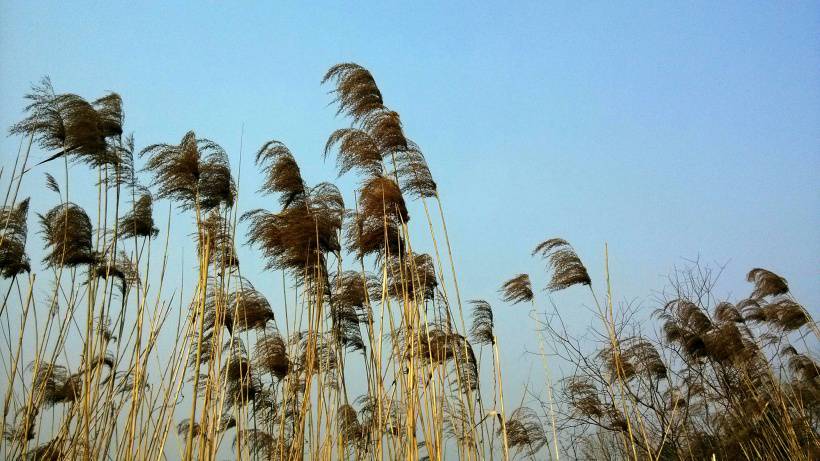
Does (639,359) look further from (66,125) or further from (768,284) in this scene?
(66,125)

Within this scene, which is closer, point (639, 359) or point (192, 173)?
point (192, 173)

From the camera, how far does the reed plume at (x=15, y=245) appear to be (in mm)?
4562

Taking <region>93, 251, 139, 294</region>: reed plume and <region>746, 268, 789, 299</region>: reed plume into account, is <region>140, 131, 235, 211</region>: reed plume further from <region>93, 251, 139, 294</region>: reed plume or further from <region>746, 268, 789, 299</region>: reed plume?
<region>746, 268, 789, 299</region>: reed plume

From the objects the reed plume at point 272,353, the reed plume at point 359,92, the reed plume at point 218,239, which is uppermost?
the reed plume at point 359,92

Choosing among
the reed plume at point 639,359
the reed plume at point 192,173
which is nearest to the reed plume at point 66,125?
the reed plume at point 192,173

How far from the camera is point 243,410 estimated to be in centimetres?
443

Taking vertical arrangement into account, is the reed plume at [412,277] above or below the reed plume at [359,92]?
below

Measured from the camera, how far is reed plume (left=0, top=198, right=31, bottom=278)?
4.56m

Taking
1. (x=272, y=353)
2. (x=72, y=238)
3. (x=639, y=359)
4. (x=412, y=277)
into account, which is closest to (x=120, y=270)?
(x=72, y=238)

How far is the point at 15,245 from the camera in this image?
15.1 feet

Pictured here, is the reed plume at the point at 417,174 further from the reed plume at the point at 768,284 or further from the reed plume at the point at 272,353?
the reed plume at the point at 768,284

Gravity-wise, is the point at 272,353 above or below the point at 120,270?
below

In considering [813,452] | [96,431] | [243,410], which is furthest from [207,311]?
[813,452]

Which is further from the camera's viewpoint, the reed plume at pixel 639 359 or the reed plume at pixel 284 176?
the reed plume at pixel 639 359
